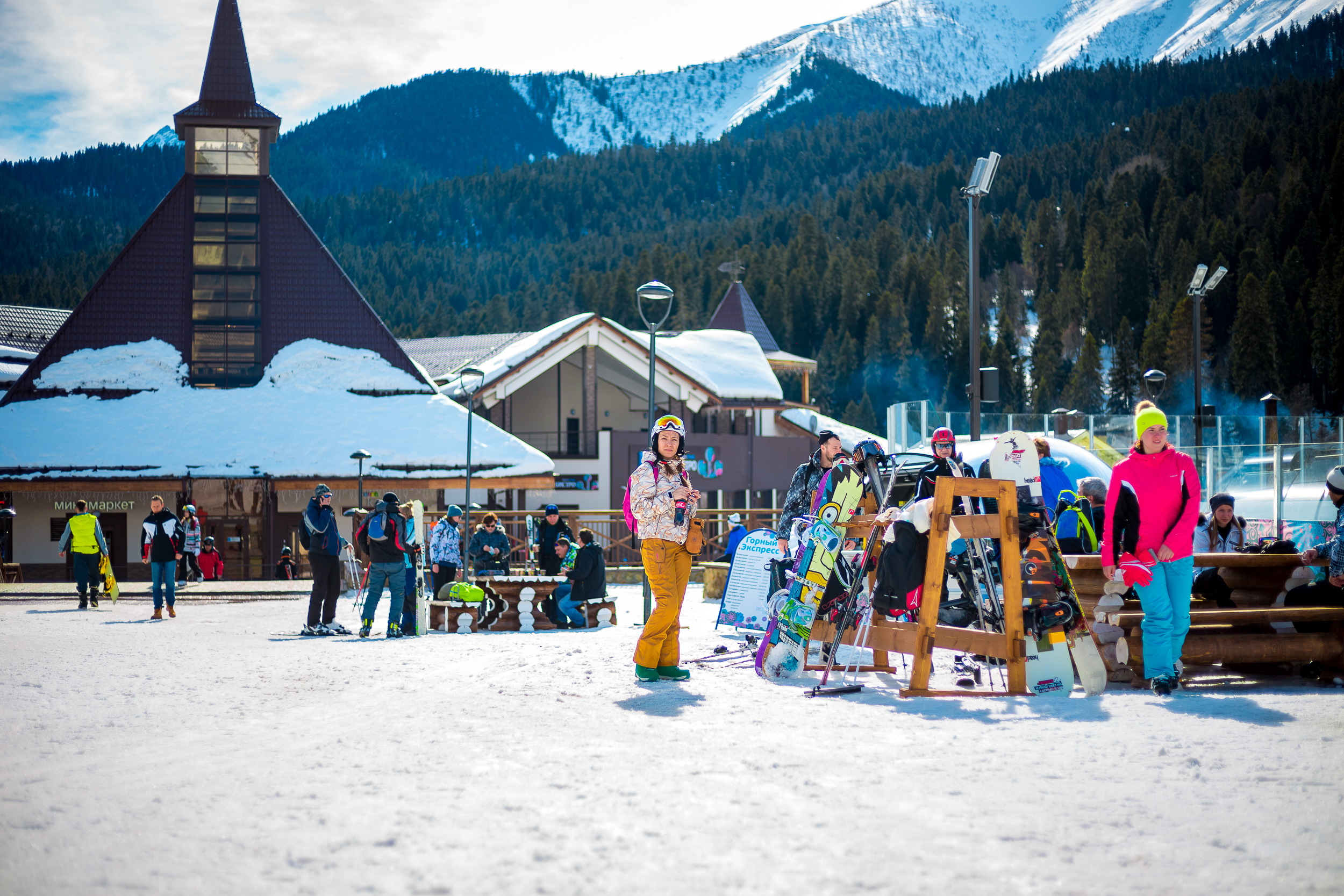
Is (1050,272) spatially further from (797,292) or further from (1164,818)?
(1164,818)

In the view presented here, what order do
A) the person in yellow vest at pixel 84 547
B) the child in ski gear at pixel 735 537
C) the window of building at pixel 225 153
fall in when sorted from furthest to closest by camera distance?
the window of building at pixel 225 153 → the person in yellow vest at pixel 84 547 → the child in ski gear at pixel 735 537

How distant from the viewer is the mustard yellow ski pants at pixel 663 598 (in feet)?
25.2

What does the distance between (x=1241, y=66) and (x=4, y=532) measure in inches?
5258

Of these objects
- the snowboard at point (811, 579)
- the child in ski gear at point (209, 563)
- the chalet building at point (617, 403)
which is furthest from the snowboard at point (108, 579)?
the snowboard at point (811, 579)

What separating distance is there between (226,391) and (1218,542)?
27.3m

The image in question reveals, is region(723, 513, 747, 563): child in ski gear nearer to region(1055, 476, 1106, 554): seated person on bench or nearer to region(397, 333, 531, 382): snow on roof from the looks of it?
region(1055, 476, 1106, 554): seated person on bench

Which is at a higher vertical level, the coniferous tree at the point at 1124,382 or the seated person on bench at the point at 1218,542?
the coniferous tree at the point at 1124,382

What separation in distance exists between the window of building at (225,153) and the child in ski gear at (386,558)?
81.0ft

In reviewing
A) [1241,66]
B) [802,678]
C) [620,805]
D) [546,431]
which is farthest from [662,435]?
[1241,66]

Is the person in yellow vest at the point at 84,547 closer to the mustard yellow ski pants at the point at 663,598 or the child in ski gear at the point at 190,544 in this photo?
the child in ski gear at the point at 190,544

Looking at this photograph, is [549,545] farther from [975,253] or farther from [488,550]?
[975,253]

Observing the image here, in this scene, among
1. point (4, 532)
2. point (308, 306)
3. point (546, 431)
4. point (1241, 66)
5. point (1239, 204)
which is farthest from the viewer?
point (1241, 66)

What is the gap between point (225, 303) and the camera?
108 ft

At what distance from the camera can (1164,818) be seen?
408 centimetres
